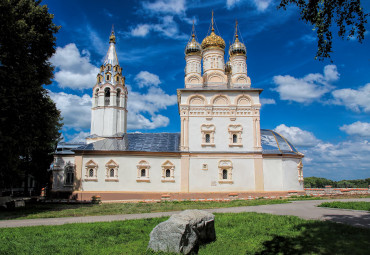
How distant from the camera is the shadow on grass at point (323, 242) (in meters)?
5.87

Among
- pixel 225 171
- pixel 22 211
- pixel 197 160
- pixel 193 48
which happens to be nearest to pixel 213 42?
pixel 193 48

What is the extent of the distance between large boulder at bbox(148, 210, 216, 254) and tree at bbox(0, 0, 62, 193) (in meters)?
9.56

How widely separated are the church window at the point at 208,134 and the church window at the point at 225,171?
164 cm

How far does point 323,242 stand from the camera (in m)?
6.37

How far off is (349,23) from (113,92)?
68.6 feet

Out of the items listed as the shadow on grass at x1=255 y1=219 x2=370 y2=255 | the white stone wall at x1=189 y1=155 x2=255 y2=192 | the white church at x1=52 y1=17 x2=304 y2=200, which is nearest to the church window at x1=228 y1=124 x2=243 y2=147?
the white church at x1=52 y1=17 x2=304 y2=200

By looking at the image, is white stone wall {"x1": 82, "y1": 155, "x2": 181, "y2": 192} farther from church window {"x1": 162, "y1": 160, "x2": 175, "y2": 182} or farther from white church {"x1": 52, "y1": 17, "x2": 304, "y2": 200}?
church window {"x1": 162, "y1": 160, "x2": 175, "y2": 182}

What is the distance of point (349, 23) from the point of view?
21.0 ft

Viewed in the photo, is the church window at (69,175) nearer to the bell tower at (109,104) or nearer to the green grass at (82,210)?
the bell tower at (109,104)

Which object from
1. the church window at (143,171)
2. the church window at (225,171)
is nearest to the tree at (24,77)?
the church window at (143,171)

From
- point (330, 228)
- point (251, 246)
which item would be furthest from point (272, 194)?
point (251, 246)

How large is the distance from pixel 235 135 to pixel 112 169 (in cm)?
967

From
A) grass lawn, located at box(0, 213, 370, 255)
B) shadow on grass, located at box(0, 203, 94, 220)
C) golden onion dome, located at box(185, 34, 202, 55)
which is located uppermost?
golden onion dome, located at box(185, 34, 202, 55)

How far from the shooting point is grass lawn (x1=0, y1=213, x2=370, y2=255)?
6012 millimetres
